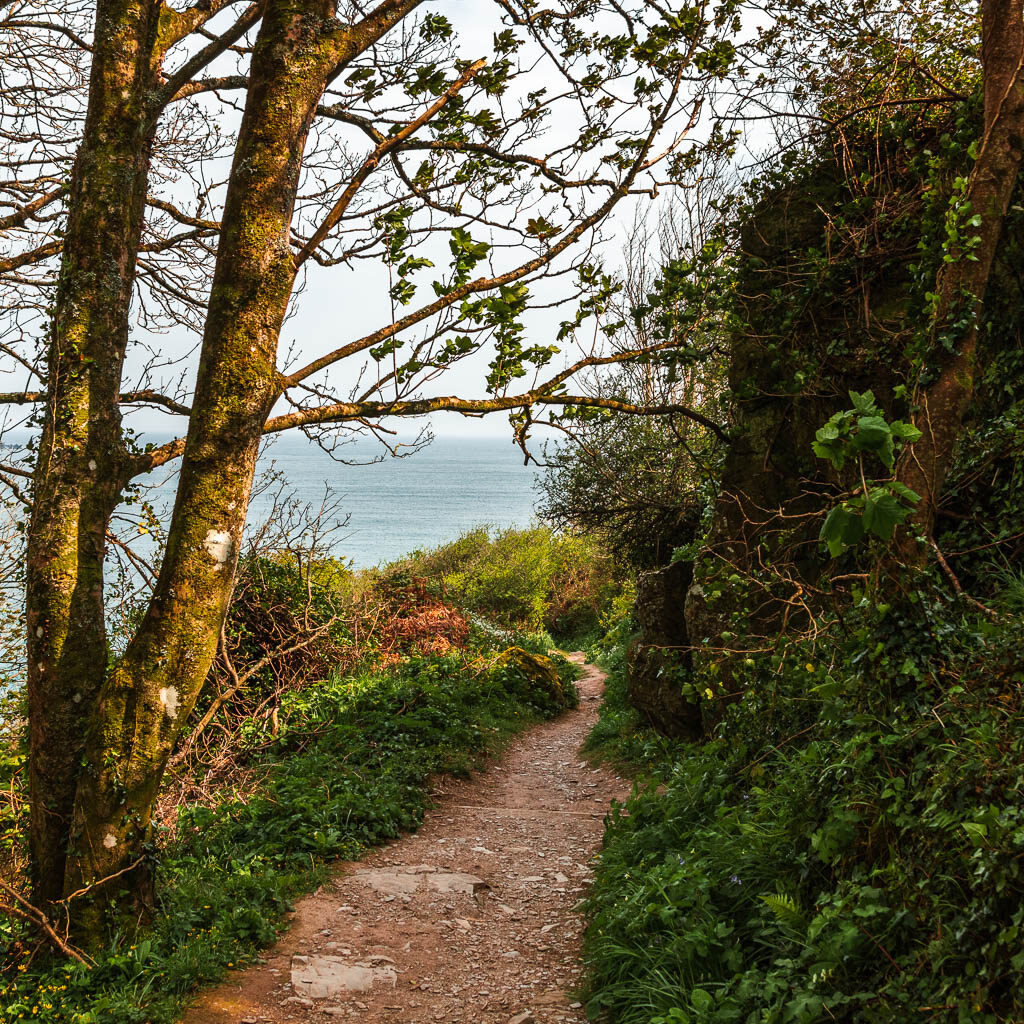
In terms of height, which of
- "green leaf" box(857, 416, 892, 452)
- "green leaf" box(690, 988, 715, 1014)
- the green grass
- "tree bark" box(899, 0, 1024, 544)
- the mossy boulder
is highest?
"tree bark" box(899, 0, 1024, 544)

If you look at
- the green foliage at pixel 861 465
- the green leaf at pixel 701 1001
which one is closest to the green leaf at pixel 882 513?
the green foliage at pixel 861 465

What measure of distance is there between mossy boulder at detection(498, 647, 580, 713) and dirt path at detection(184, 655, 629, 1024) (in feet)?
17.2

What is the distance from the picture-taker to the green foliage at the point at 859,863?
2.48 meters

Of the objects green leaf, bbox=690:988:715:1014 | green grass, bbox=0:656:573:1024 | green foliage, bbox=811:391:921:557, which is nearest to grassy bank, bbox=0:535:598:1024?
green grass, bbox=0:656:573:1024

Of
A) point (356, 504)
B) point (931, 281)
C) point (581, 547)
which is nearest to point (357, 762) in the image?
point (931, 281)

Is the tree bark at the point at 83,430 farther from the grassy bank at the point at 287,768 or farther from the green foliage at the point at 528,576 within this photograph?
the green foliage at the point at 528,576

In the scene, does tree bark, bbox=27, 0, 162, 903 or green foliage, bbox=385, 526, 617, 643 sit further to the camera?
green foliage, bbox=385, 526, 617, 643

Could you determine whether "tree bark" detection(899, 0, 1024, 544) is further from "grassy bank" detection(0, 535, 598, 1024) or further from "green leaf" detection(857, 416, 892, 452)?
"grassy bank" detection(0, 535, 598, 1024)

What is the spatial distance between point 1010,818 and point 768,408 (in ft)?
17.1

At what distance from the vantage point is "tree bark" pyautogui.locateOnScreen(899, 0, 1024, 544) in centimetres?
378

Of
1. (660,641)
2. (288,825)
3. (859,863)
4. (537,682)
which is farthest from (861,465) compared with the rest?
(537,682)

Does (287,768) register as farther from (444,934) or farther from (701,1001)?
(701,1001)

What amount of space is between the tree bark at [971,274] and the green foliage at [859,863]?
681 millimetres

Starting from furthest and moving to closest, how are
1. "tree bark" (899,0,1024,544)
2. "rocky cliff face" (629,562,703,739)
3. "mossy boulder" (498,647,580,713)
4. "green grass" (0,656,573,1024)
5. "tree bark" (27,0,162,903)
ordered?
"mossy boulder" (498,647,580,713) → "rocky cliff face" (629,562,703,739) → "tree bark" (27,0,162,903) → "green grass" (0,656,573,1024) → "tree bark" (899,0,1024,544)
